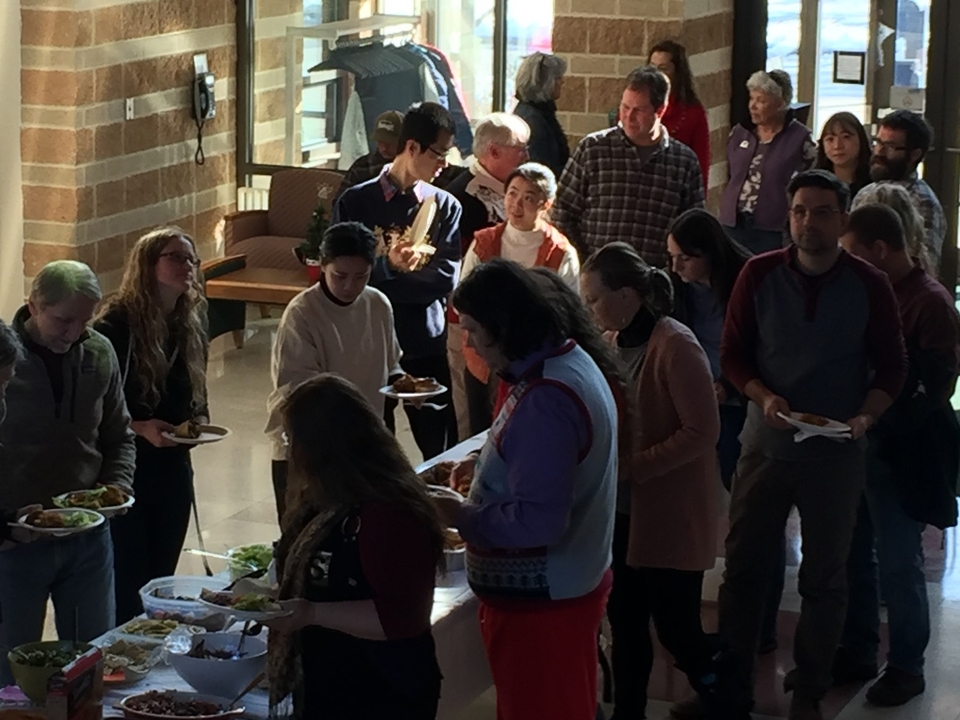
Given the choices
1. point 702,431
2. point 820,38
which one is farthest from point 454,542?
point 820,38

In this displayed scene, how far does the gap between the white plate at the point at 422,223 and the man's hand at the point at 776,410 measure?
1900 mm

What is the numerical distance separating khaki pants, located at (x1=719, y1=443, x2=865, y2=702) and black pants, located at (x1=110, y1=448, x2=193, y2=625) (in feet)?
5.46

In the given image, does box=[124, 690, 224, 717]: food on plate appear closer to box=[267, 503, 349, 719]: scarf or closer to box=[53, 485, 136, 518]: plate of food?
box=[267, 503, 349, 719]: scarf

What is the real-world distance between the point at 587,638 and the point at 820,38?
7.46 metres

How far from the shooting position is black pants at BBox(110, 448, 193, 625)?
512 centimetres

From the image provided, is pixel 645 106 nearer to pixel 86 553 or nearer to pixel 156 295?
pixel 156 295

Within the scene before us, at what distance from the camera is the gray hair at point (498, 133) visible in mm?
7191

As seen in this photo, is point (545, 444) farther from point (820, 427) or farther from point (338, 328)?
point (338, 328)

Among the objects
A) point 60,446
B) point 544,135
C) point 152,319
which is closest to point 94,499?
point 60,446

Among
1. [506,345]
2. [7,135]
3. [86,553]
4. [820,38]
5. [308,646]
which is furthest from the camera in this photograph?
[820,38]

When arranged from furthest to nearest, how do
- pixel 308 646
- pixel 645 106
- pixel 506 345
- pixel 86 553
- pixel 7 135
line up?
1. pixel 7 135
2. pixel 645 106
3. pixel 86 553
4. pixel 506 345
5. pixel 308 646

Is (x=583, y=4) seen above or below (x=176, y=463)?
above

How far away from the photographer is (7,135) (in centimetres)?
930

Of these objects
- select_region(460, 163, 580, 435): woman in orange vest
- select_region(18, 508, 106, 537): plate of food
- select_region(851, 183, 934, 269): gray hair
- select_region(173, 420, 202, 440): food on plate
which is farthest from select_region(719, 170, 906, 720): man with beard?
select_region(18, 508, 106, 537): plate of food
